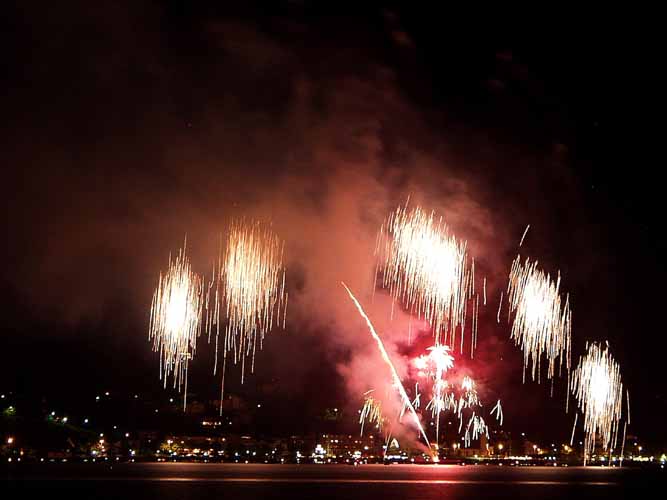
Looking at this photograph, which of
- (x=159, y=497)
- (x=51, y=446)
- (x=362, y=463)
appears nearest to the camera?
(x=159, y=497)

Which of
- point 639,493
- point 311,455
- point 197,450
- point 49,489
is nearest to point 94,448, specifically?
point 197,450

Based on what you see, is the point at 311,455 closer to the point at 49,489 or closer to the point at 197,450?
the point at 197,450

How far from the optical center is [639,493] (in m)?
77.1

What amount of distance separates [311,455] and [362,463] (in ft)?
80.8

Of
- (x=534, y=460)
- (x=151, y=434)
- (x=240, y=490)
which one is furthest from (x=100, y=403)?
(x=240, y=490)

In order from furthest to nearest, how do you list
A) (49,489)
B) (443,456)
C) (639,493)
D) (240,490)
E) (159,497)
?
(443,456) < (639,493) < (240,490) < (49,489) < (159,497)

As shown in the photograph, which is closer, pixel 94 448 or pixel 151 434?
pixel 94 448

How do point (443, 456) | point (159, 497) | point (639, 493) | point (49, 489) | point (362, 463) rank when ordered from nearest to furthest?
1. point (159, 497)
2. point (49, 489)
3. point (639, 493)
4. point (362, 463)
5. point (443, 456)

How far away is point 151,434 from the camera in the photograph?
19012 centimetres

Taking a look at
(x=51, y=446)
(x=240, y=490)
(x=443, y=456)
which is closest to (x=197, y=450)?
→ (x=51, y=446)

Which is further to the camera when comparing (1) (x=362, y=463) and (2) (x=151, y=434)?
(2) (x=151, y=434)

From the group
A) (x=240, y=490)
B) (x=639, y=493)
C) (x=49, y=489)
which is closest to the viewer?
(x=49, y=489)

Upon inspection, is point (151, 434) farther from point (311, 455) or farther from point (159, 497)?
point (159, 497)

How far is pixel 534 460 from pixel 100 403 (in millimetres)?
100141
